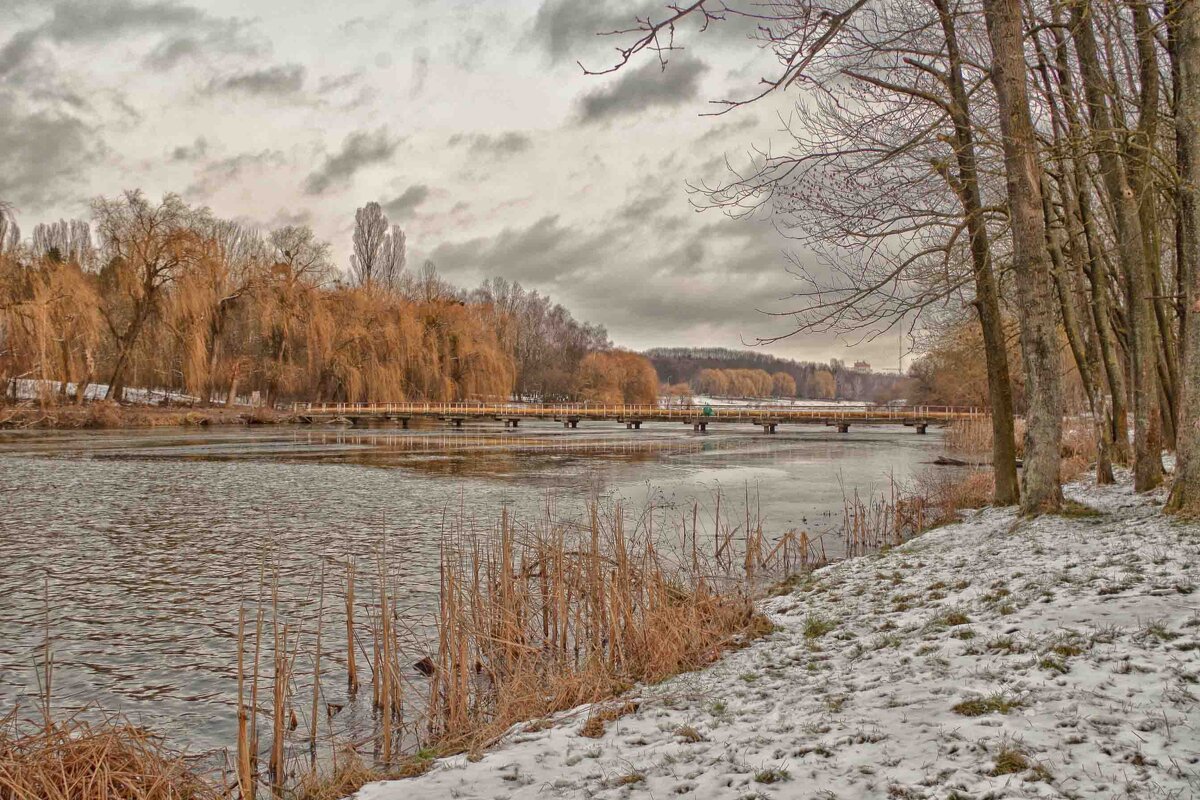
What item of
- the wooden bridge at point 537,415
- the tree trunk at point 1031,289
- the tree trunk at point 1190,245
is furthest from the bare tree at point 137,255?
the tree trunk at point 1190,245

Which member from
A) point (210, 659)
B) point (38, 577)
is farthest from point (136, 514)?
point (210, 659)

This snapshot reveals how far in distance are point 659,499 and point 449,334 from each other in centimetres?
3880

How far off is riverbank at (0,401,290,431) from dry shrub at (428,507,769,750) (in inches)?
1461

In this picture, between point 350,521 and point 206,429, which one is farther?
point 206,429

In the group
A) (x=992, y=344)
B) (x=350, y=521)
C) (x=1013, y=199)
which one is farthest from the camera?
(x=350, y=521)

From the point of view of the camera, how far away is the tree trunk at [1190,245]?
6.12 m

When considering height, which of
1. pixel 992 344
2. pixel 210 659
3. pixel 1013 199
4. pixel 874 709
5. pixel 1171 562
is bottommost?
pixel 210 659

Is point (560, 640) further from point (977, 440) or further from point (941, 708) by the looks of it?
point (977, 440)

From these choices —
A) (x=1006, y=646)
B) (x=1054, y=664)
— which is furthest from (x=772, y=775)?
(x=1006, y=646)

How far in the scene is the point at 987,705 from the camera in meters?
3.56

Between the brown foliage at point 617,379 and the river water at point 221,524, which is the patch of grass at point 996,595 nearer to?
the river water at point 221,524

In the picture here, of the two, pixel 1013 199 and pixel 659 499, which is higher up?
pixel 1013 199

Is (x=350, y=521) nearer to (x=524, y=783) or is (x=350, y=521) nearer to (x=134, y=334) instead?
(x=524, y=783)

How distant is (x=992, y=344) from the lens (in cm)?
996
